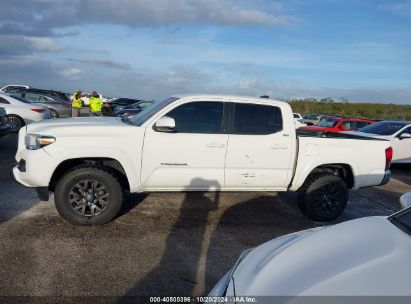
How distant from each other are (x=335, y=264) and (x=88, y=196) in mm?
3797

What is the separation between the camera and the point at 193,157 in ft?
18.7

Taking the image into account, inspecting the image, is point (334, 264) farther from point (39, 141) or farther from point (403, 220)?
point (39, 141)

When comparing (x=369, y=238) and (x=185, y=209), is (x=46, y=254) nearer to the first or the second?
(x=185, y=209)

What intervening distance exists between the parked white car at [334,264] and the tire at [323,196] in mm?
3178

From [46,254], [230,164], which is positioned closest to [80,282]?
[46,254]

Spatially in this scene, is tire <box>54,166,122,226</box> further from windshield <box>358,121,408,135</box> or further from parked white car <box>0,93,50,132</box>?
parked white car <box>0,93,50,132</box>

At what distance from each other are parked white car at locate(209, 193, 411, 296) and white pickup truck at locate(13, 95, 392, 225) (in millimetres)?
2762

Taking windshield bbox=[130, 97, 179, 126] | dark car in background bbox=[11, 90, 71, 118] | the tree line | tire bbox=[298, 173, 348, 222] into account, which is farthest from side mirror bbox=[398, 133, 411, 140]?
the tree line

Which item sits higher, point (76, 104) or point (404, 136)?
point (404, 136)

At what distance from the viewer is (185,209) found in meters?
6.57

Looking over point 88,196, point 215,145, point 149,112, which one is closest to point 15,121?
point 149,112

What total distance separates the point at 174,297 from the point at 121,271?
0.73 metres

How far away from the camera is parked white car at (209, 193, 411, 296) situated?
2.14 m

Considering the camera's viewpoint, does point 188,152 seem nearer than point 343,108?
Yes
